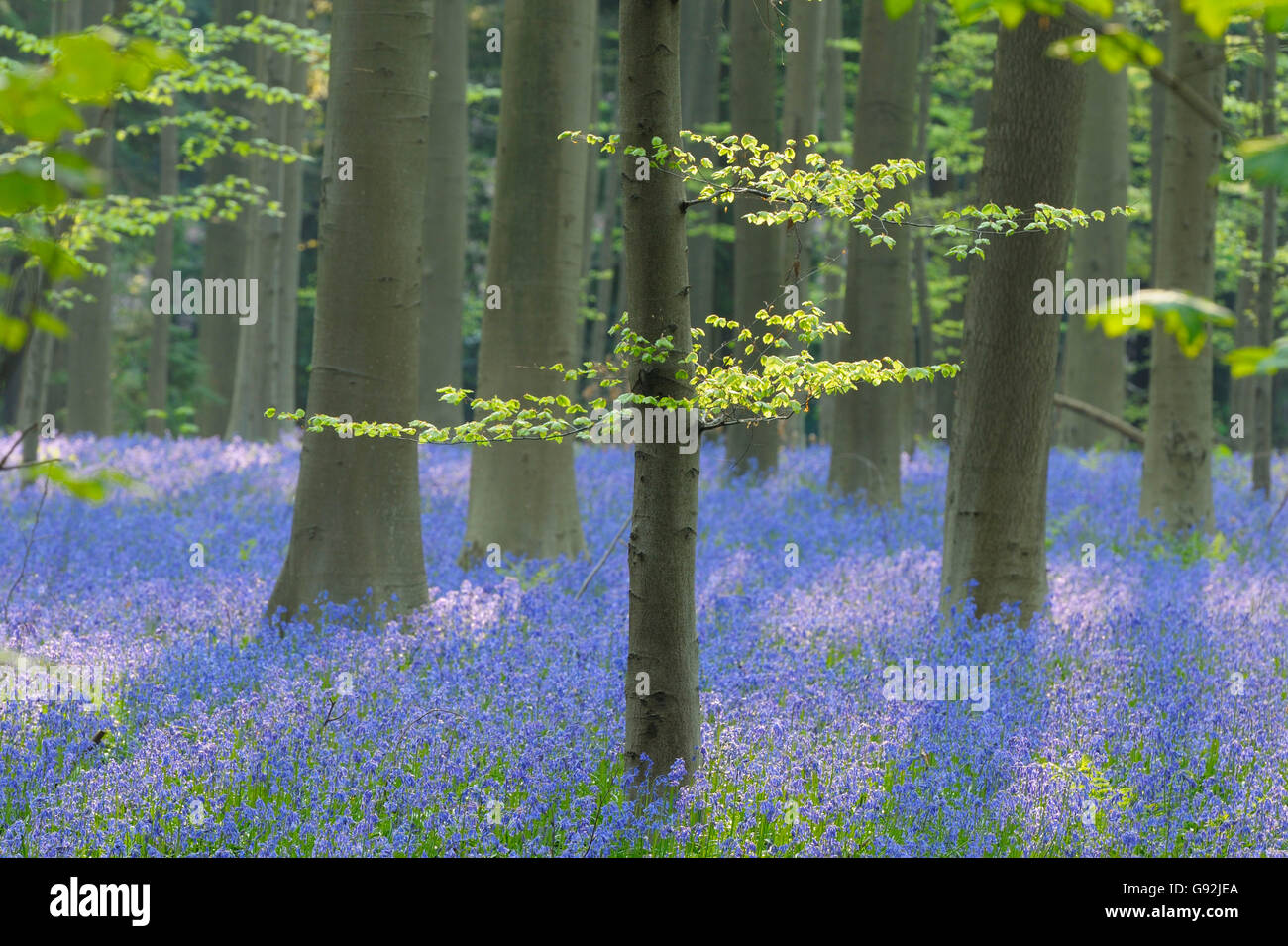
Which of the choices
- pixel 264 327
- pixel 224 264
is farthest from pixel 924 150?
pixel 224 264

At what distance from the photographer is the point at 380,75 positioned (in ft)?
24.7

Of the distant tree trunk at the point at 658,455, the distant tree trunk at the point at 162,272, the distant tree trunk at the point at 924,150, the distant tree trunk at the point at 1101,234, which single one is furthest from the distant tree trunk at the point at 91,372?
the distant tree trunk at the point at 658,455

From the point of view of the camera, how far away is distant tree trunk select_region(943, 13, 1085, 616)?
302 inches

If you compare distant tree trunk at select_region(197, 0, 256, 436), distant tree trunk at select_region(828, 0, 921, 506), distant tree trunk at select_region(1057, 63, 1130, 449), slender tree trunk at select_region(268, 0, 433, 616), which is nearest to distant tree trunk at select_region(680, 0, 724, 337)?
distant tree trunk at select_region(1057, 63, 1130, 449)

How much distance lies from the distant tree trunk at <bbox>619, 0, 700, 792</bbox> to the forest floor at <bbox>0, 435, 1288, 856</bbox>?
358mm

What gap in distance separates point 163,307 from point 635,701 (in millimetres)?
15602

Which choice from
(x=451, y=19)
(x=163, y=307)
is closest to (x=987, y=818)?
(x=451, y=19)

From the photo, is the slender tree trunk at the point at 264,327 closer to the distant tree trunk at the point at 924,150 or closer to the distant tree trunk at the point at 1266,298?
the distant tree trunk at the point at 924,150

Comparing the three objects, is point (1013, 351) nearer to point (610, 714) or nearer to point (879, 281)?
point (610, 714)

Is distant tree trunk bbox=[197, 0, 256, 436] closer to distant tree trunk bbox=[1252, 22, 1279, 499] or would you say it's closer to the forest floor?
the forest floor

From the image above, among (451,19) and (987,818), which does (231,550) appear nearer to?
(987,818)

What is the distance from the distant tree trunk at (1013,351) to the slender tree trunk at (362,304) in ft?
12.4

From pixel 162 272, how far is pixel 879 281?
14.1 metres

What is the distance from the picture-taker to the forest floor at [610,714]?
15.1 ft
